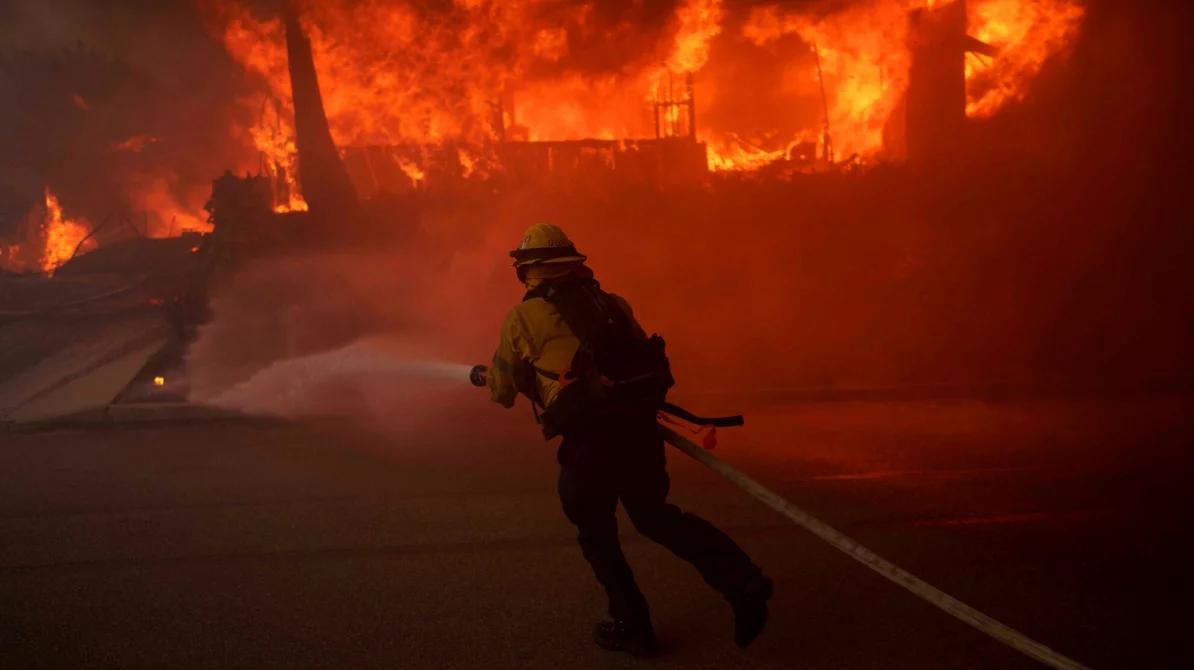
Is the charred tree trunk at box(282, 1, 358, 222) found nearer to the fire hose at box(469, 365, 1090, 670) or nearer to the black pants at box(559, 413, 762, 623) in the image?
the fire hose at box(469, 365, 1090, 670)

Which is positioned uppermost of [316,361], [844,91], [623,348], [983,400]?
[844,91]

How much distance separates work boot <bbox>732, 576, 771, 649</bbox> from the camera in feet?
11.4

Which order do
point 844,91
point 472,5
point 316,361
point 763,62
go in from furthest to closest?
point 763,62, point 844,91, point 472,5, point 316,361

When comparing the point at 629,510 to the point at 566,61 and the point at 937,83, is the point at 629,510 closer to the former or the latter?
the point at 937,83

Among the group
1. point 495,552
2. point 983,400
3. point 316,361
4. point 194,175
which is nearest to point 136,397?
point 316,361

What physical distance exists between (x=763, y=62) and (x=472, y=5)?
1320 centimetres

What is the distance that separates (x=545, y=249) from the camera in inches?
145

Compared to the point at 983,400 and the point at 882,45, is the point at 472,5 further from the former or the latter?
the point at 983,400

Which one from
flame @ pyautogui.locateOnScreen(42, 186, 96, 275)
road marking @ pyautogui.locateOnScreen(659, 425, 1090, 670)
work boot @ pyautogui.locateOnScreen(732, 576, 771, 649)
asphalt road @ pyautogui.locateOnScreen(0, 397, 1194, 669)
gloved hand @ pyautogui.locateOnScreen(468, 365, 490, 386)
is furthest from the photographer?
flame @ pyautogui.locateOnScreen(42, 186, 96, 275)

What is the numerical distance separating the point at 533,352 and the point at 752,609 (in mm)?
1341

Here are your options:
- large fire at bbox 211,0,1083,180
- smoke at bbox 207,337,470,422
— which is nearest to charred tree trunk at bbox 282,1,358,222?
large fire at bbox 211,0,1083,180

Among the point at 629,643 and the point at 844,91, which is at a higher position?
the point at 844,91

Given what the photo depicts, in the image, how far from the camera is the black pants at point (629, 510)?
3516 millimetres

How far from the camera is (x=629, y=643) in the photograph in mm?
3648
